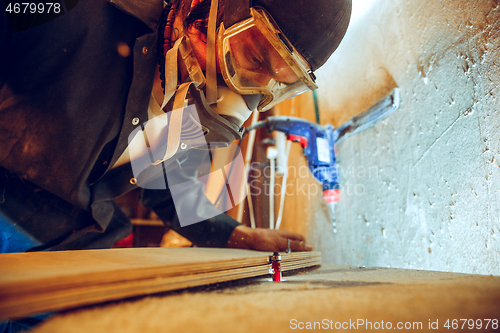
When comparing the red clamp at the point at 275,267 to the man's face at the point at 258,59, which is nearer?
the red clamp at the point at 275,267

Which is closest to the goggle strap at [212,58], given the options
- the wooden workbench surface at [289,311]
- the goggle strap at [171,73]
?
the goggle strap at [171,73]

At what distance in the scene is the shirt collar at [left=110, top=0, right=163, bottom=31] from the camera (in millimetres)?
962

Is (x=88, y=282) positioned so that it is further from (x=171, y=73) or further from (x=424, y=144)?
(x=424, y=144)

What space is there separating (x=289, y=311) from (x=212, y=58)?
34.0 inches

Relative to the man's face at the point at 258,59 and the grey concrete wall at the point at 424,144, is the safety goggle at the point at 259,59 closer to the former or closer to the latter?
the man's face at the point at 258,59

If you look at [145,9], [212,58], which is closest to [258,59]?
A: [212,58]

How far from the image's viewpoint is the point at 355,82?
4.30 ft

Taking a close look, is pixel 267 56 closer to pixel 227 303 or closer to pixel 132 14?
pixel 132 14

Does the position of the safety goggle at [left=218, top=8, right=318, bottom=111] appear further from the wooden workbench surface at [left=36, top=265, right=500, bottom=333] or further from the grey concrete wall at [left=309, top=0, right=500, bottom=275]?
the wooden workbench surface at [left=36, top=265, right=500, bottom=333]

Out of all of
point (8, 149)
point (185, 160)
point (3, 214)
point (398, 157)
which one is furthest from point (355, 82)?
point (3, 214)

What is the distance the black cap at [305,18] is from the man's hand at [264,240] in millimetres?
740

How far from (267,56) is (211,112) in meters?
0.28

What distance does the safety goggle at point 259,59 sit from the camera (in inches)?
33.7

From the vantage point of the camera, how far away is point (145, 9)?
101cm
